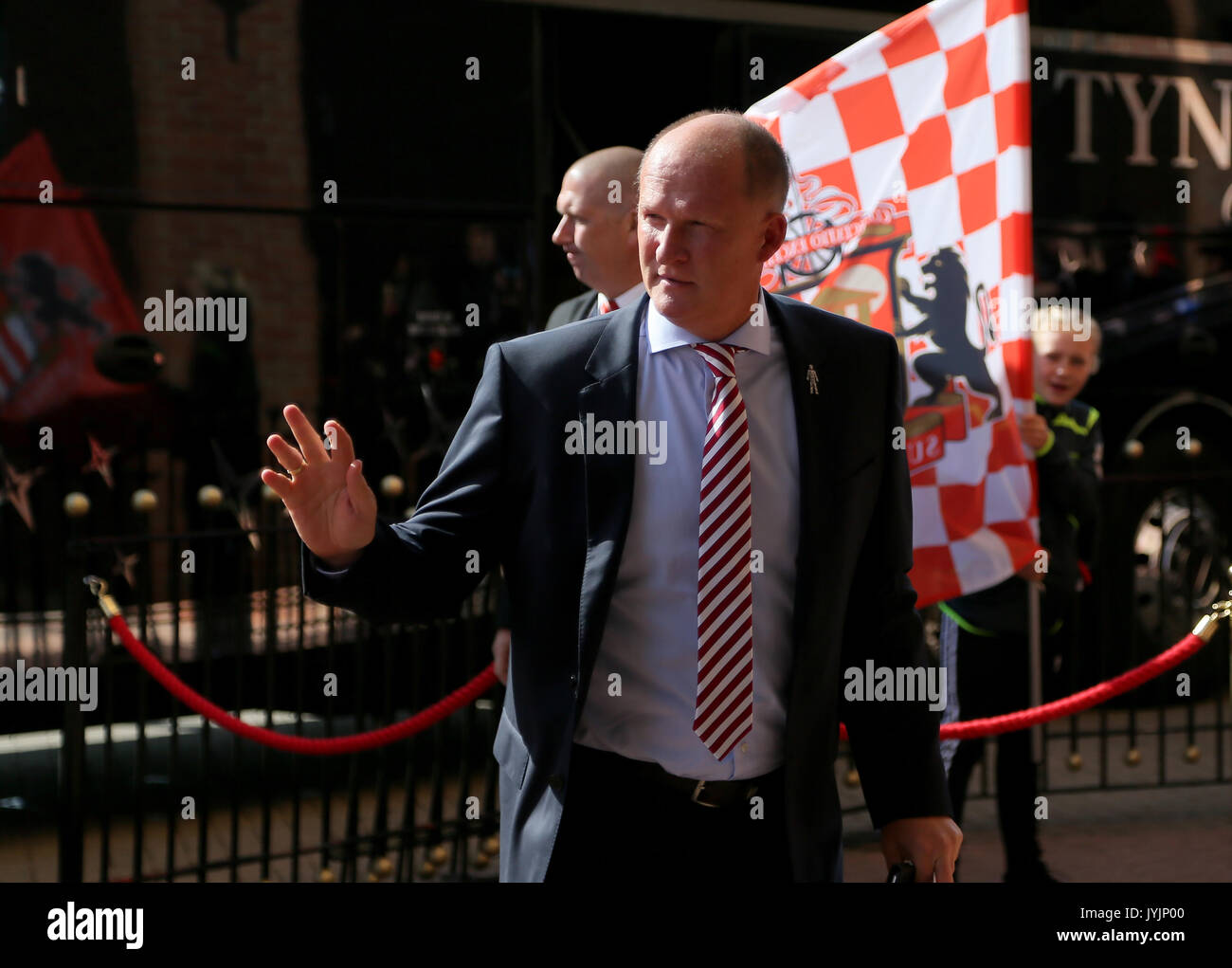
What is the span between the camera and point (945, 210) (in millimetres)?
3748

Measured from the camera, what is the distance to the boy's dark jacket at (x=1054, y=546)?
4828 mm

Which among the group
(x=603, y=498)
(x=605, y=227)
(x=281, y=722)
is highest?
(x=605, y=227)

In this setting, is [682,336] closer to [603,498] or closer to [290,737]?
[603,498]

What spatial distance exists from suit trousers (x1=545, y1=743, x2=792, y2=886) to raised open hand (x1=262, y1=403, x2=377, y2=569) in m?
0.56

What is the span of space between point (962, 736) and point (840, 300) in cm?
144

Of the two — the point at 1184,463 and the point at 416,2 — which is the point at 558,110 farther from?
the point at 1184,463

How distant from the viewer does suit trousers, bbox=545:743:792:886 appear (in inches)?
92.9

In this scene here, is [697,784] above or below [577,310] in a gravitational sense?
below

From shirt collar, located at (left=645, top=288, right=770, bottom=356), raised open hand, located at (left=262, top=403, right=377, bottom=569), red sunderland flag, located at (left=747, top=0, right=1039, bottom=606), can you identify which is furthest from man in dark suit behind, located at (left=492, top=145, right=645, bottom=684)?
raised open hand, located at (left=262, top=403, right=377, bottom=569)

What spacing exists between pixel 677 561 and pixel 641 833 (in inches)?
19.0

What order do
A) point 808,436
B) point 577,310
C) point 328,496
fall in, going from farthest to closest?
point 577,310 → point 808,436 → point 328,496

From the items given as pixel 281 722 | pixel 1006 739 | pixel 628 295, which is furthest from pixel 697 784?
pixel 281 722

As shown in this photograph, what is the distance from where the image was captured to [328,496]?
2.23m

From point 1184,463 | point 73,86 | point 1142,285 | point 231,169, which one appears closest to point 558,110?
point 231,169
